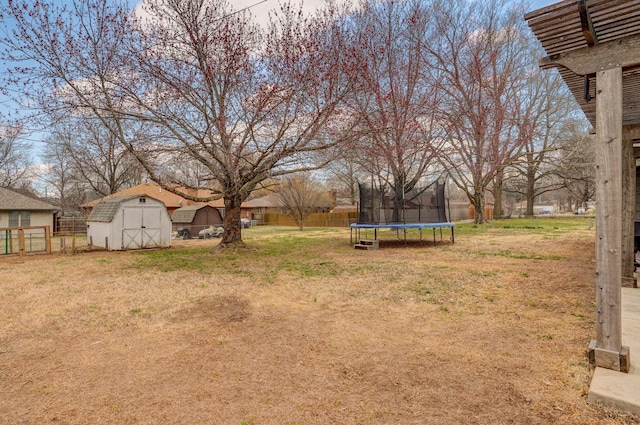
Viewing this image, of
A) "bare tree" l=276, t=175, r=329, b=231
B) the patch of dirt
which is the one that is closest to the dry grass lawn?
the patch of dirt

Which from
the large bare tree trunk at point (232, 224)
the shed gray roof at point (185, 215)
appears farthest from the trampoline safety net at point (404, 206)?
the shed gray roof at point (185, 215)

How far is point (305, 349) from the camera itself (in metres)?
3.21

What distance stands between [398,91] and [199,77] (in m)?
7.39

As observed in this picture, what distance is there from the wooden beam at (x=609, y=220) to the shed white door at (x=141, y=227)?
13892 mm

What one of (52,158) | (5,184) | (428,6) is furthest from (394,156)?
(5,184)

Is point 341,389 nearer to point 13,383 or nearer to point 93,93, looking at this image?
point 13,383

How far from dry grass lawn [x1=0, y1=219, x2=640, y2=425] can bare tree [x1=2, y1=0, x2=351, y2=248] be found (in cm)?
455

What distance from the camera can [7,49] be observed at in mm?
8117

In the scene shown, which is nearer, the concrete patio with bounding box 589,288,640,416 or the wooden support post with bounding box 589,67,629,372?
the concrete patio with bounding box 589,288,640,416

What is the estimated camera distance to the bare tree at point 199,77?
29.3ft

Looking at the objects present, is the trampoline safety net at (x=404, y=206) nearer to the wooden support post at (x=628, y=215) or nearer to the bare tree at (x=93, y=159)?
the wooden support post at (x=628, y=215)

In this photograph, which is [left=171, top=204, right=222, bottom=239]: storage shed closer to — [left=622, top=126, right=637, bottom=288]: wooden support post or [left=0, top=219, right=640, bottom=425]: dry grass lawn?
[left=0, top=219, right=640, bottom=425]: dry grass lawn

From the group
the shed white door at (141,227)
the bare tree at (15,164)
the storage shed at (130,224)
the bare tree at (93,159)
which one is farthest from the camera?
the bare tree at (15,164)

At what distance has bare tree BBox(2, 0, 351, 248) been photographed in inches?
352
